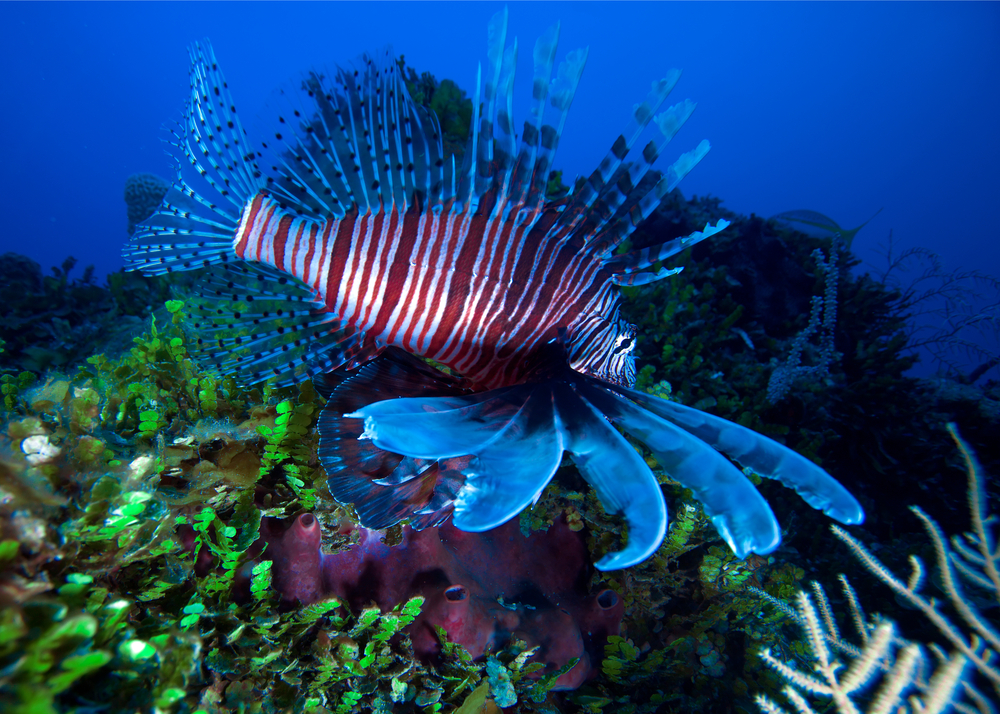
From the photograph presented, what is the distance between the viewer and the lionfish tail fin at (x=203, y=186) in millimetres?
2234

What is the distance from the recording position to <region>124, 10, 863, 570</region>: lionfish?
160 cm

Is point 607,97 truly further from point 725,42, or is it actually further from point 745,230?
point 745,230

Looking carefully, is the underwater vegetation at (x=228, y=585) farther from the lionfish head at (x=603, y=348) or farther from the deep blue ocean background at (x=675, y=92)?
the deep blue ocean background at (x=675, y=92)

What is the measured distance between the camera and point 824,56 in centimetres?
9006

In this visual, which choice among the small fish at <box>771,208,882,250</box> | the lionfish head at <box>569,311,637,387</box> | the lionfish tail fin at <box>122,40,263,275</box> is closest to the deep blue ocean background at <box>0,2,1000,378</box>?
the small fish at <box>771,208,882,250</box>

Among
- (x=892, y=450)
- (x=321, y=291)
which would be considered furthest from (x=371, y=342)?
(x=892, y=450)

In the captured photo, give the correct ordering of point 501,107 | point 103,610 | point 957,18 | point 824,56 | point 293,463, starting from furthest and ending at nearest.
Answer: point 824,56 → point 957,18 → point 501,107 → point 293,463 → point 103,610

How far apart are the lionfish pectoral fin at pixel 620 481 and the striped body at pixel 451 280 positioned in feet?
2.29

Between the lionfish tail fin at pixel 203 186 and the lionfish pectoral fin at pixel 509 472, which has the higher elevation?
the lionfish tail fin at pixel 203 186

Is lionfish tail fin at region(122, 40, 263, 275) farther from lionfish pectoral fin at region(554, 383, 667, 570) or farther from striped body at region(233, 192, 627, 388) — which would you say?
lionfish pectoral fin at region(554, 383, 667, 570)

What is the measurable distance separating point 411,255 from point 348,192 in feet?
1.94

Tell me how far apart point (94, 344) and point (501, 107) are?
4.93 m

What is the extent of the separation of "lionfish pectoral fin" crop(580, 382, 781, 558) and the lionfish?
0.07 meters

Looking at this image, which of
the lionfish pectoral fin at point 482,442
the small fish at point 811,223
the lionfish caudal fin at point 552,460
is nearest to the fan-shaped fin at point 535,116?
the lionfish caudal fin at point 552,460
